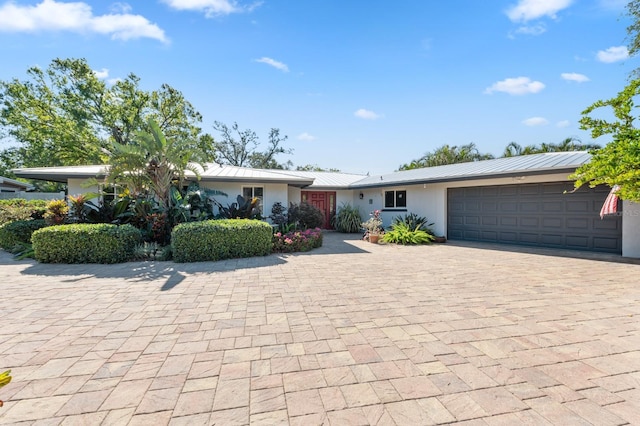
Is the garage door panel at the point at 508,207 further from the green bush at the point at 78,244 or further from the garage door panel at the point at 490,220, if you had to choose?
Answer: the green bush at the point at 78,244

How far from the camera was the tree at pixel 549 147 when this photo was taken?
18484 millimetres

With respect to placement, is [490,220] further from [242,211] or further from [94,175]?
[94,175]

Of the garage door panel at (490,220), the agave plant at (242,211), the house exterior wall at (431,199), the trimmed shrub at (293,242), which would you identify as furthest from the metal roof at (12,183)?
the garage door panel at (490,220)

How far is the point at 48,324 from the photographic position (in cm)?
387

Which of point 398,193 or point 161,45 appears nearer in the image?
point 161,45

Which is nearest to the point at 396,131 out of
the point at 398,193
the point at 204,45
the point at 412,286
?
the point at 398,193

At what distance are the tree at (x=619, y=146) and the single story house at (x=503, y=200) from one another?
5.89m

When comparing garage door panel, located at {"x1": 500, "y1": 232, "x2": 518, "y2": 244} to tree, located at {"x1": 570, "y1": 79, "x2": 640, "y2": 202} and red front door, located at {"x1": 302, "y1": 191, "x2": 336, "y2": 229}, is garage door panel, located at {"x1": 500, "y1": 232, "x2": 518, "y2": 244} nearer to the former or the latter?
tree, located at {"x1": 570, "y1": 79, "x2": 640, "y2": 202}

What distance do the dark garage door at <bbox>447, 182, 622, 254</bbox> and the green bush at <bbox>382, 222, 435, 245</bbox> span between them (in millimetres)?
1628

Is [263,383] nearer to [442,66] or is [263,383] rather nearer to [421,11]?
[421,11]

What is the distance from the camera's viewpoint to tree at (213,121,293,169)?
31000mm

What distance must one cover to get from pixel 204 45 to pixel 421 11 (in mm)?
7001

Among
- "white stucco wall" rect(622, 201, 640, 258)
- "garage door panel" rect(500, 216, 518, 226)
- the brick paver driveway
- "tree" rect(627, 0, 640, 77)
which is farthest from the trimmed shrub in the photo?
"tree" rect(627, 0, 640, 77)

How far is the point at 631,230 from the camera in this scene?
8.45m
